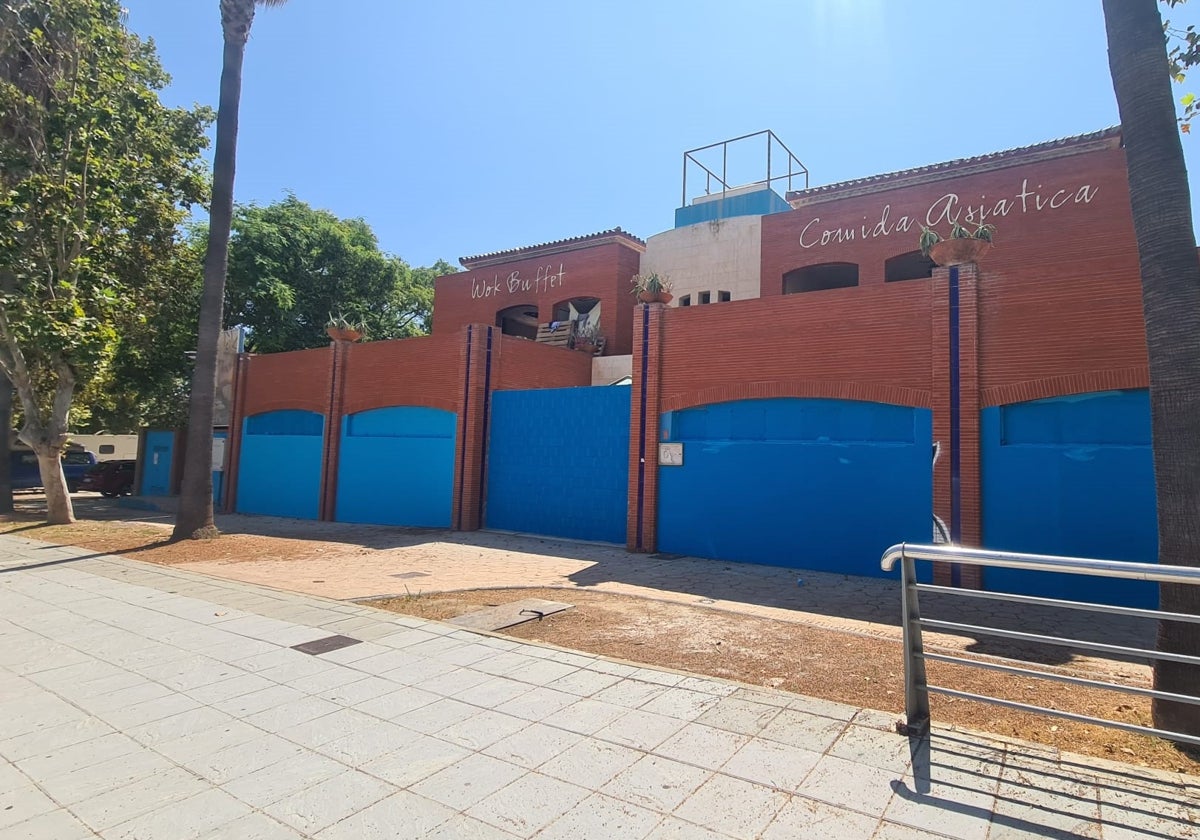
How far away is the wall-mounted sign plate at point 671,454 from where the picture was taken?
41.6ft

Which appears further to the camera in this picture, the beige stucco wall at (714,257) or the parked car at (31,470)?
the parked car at (31,470)

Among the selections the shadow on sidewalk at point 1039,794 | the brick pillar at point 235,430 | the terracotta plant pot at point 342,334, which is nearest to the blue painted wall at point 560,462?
the terracotta plant pot at point 342,334

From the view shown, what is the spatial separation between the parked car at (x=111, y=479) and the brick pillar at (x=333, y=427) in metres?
14.5

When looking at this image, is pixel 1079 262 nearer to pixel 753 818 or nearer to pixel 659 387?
pixel 659 387

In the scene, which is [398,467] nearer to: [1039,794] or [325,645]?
[325,645]

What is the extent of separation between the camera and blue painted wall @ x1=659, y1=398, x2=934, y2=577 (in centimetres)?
1039

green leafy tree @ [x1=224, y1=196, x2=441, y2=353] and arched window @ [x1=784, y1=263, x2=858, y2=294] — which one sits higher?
green leafy tree @ [x1=224, y1=196, x2=441, y2=353]

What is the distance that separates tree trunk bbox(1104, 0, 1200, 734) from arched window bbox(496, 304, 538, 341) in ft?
65.5

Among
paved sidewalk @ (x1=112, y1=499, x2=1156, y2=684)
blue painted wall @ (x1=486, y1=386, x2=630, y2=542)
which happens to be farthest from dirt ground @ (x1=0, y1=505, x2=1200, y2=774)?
blue painted wall @ (x1=486, y1=386, x2=630, y2=542)

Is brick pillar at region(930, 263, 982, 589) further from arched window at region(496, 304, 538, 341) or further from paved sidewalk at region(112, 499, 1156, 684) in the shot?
arched window at region(496, 304, 538, 341)

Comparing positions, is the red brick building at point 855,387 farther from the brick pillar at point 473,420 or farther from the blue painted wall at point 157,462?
the blue painted wall at point 157,462

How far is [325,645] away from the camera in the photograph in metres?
6.09

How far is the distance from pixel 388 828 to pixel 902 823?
2391 millimetres

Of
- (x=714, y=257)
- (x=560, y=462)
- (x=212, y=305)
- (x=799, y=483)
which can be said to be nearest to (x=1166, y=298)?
(x=799, y=483)
